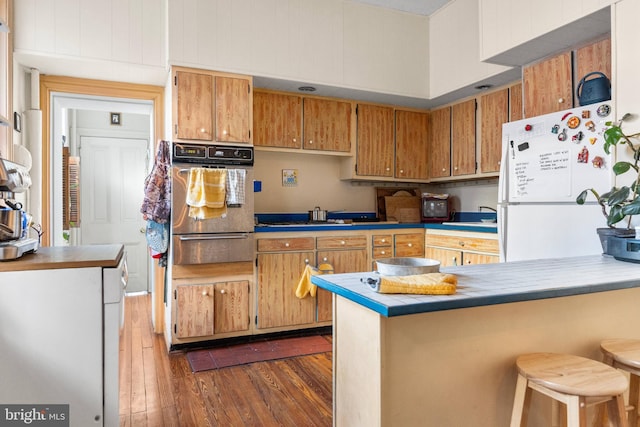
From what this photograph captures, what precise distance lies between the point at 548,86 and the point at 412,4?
176 cm

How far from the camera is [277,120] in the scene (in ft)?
12.8

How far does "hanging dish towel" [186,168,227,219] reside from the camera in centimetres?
318

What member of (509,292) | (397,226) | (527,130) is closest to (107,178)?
(397,226)

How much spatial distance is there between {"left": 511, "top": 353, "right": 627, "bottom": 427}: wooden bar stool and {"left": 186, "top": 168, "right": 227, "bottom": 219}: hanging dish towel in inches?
96.0

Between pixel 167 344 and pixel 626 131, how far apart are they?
3381mm

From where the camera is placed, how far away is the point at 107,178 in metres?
5.22

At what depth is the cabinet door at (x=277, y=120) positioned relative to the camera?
383 cm

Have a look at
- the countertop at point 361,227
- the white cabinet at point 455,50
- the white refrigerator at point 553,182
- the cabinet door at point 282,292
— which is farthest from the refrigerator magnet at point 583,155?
the cabinet door at point 282,292

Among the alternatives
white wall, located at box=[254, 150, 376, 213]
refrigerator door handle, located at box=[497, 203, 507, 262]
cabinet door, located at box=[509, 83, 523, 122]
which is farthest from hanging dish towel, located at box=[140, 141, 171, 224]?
cabinet door, located at box=[509, 83, 523, 122]

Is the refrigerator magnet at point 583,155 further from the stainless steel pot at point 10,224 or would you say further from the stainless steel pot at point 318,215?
the stainless steel pot at point 10,224

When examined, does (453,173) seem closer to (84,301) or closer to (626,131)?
(626,131)

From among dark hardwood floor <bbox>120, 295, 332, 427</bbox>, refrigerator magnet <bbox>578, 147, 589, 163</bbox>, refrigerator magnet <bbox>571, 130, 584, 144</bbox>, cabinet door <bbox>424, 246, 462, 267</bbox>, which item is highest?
refrigerator magnet <bbox>571, 130, 584, 144</bbox>

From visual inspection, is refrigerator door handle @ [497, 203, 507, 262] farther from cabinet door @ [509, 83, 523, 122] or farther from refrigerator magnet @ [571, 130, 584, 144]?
cabinet door @ [509, 83, 523, 122]

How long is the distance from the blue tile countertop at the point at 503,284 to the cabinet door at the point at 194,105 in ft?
7.05
